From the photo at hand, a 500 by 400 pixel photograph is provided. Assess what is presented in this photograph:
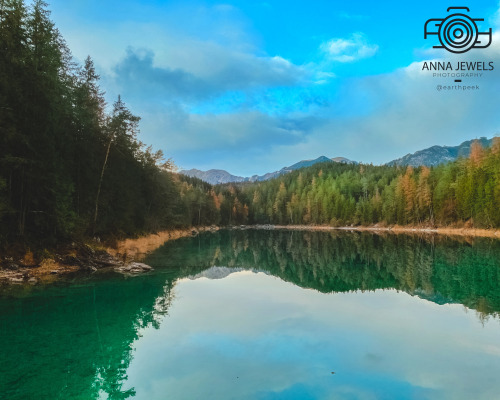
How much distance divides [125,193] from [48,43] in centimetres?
1881

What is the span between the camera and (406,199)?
9806 cm

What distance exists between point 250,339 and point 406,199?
95.3 metres

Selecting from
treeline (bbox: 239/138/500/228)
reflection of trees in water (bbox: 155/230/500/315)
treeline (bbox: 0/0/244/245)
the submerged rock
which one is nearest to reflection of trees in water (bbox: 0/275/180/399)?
the submerged rock

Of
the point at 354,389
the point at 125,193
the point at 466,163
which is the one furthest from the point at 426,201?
the point at 354,389

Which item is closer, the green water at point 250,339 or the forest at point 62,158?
the green water at point 250,339

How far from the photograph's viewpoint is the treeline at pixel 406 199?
244 feet

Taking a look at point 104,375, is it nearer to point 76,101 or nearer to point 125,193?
point 76,101

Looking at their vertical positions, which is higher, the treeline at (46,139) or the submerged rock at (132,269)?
the treeline at (46,139)

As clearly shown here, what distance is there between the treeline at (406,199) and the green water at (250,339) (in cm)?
5701

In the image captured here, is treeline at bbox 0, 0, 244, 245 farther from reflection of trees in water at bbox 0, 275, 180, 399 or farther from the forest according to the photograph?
reflection of trees in water at bbox 0, 275, 180, 399

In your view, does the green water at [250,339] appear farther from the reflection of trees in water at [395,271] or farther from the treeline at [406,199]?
the treeline at [406,199]

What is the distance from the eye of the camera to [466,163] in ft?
278

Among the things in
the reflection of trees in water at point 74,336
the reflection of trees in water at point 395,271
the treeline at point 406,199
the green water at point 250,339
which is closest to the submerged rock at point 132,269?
the green water at point 250,339

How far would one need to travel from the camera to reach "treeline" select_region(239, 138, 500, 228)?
7450cm
